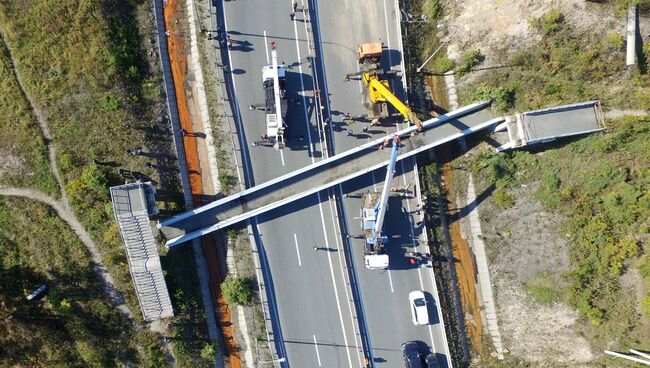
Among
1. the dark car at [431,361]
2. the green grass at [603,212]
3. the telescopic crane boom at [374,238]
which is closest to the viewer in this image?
the green grass at [603,212]

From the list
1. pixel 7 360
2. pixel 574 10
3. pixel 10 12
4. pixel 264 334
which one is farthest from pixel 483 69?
pixel 7 360

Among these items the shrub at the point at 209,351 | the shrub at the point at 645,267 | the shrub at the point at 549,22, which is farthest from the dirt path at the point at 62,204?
the shrub at the point at 645,267

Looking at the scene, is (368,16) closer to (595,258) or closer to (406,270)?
(406,270)

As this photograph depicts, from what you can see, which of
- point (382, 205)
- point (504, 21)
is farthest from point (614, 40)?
point (382, 205)

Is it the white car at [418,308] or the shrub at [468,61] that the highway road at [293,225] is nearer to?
the white car at [418,308]

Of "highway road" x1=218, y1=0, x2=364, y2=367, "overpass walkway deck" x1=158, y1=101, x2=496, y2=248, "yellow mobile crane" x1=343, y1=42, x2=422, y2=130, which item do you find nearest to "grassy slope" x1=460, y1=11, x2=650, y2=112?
"overpass walkway deck" x1=158, y1=101, x2=496, y2=248

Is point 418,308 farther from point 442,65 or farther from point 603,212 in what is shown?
point 442,65

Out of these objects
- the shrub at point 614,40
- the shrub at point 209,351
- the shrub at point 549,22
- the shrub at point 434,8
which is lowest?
the shrub at point 209,351
